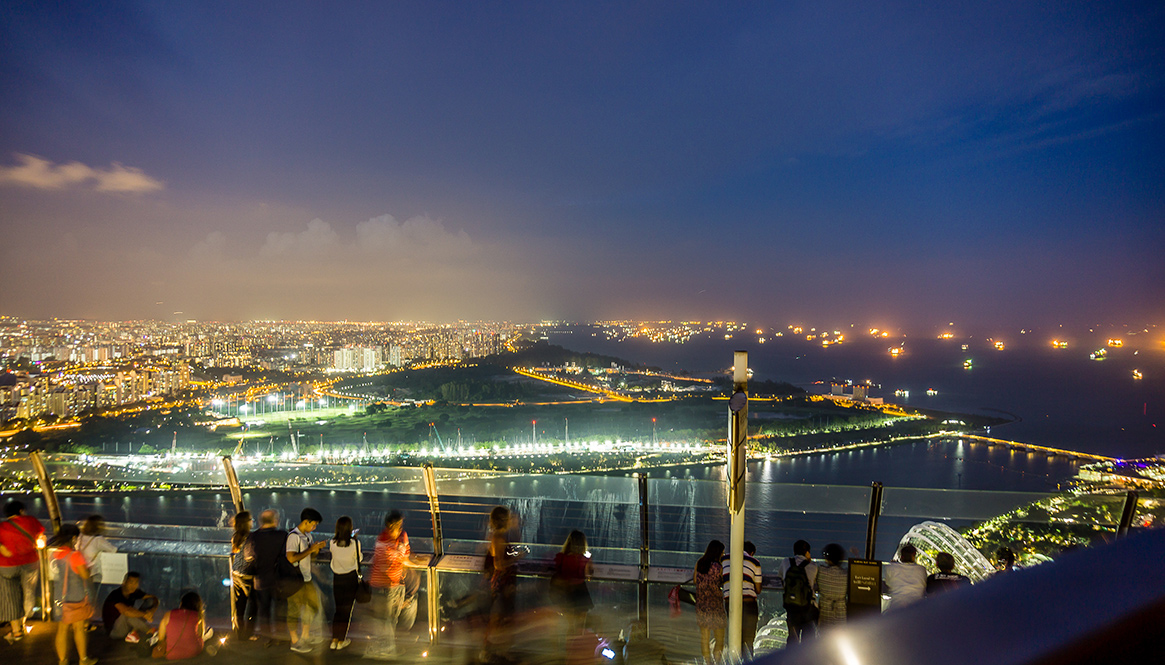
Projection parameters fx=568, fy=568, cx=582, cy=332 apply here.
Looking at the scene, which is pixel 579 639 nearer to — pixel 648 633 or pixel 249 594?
pixel 648 633

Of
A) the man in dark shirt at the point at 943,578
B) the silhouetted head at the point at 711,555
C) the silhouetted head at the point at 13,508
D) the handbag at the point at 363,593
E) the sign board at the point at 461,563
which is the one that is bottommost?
the handbag at the point at 363,593

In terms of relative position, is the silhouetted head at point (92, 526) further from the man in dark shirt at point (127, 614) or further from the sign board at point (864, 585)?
the sign board at point (864, 585)

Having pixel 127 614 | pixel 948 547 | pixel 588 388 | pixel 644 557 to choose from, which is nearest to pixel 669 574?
pixel 644 557

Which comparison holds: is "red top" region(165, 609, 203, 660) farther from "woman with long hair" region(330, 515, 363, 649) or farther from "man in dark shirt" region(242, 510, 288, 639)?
"woman with long hair" region(330, 515, 363, 649)

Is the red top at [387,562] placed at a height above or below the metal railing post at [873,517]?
below

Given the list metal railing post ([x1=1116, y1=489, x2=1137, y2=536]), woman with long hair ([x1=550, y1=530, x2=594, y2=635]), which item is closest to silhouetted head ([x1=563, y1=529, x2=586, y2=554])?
woman with long hair ([x1=550, y1=530, x2=594, y2=635])

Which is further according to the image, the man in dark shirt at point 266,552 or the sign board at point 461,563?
the sign board at point 461,563

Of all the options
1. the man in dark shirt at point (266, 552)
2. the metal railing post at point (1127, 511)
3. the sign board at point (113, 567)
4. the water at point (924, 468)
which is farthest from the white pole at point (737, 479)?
the water at point (924, 468)
